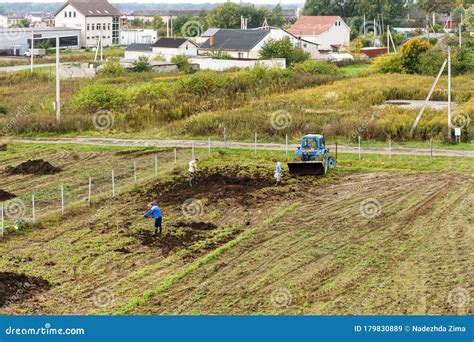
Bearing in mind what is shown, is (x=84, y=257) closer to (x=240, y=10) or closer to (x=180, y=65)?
(x=180, y=65)

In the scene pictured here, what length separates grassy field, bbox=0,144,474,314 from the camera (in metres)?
16.5

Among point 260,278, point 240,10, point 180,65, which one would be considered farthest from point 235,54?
point 260,278

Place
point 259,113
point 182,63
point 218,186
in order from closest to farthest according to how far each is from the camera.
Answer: point 218,186 → point 259,113 → point 182,63

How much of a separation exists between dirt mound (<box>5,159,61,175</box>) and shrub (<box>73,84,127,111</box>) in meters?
13.1

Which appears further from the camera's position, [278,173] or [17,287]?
[278,173]

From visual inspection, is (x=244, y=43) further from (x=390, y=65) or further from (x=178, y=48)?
(x=390, y=65)

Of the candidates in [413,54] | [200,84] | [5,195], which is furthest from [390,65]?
[5,195]

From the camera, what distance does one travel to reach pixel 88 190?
26.8 metres

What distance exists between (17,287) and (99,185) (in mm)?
10582

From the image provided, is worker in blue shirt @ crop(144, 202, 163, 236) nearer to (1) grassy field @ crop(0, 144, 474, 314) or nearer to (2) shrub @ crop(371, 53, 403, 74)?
(1) grassy field @ crop(0, 144, 474, 314)

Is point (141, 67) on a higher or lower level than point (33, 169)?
higher

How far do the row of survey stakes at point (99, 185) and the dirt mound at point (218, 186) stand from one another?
4.55 ft

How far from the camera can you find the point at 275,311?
15.8 metres

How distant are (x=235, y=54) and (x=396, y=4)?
5384cm
